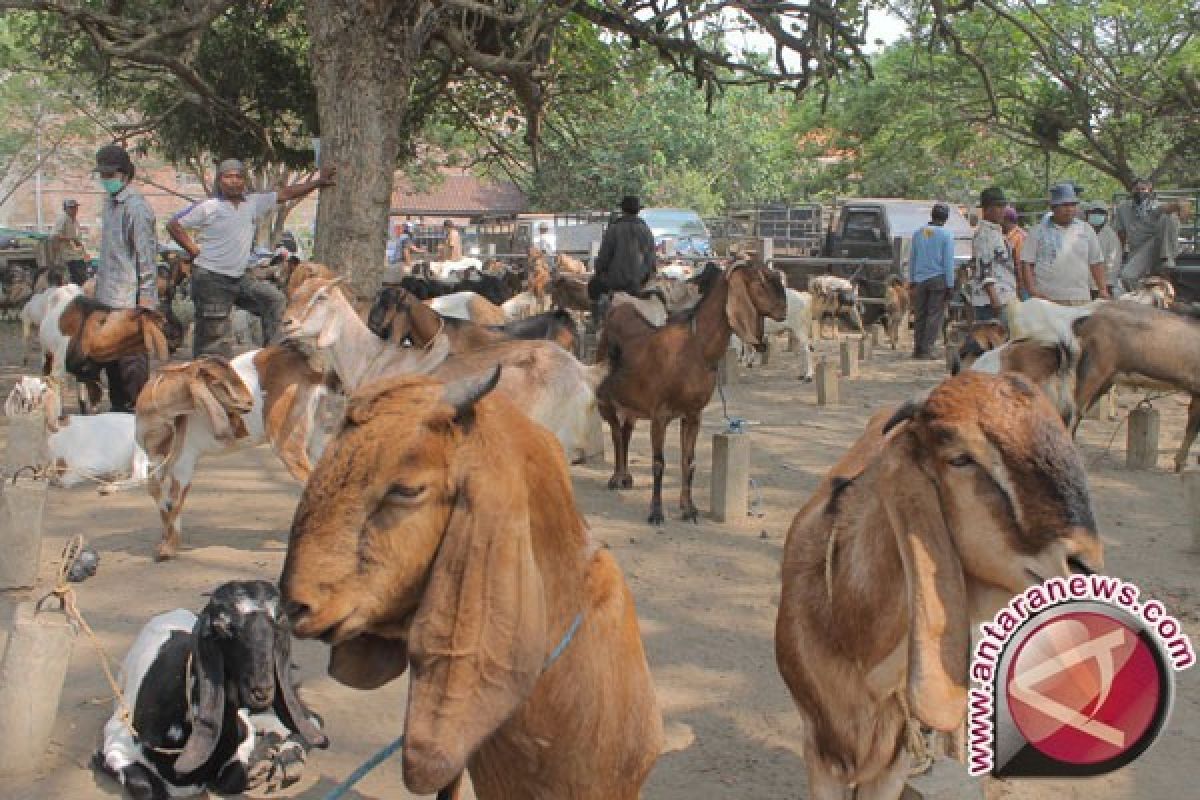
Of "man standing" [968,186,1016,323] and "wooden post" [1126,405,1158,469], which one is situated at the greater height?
"man standing" [968,186,1016,323]

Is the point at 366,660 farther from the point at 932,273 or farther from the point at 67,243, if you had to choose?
the point at 67,243

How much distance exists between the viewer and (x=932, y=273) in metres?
16.2

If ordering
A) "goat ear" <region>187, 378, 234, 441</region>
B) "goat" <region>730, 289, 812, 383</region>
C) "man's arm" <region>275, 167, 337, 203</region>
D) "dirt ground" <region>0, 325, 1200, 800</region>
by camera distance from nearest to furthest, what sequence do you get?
"dirt ground" <region>0, 325, 1200, 800</region>
"goat ear" <region>187, 378, 234, 441</region>
"man's arm" <region>275, 167, 337, 203</region>
"goat" <region>730, 289, 812, 383</region>

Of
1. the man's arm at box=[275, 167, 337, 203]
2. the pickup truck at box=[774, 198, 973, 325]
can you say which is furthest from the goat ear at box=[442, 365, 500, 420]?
the pickup truck at box=[774, 198, 973, 325]

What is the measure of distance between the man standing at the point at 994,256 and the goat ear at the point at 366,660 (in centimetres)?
1140

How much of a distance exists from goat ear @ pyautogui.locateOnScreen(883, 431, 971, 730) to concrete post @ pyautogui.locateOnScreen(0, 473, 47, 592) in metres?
5.14

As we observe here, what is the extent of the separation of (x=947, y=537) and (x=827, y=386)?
1030 cm

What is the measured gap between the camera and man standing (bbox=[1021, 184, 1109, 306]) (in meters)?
10.4

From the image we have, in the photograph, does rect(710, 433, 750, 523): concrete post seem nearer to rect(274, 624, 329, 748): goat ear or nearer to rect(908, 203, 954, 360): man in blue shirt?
rect(274, 624, 329, 748): goat ear

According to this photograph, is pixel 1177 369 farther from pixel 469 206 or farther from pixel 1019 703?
pixel 469 206

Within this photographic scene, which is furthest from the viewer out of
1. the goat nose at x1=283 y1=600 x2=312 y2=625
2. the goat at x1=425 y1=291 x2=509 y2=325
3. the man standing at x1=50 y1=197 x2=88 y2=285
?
the man standing at x1=50 y1=197 x2=88 y2=285

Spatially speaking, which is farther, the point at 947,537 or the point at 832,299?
the point at 832,299

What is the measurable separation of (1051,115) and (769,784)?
2073 cm

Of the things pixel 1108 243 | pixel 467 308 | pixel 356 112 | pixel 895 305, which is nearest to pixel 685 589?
pixel 356 112
